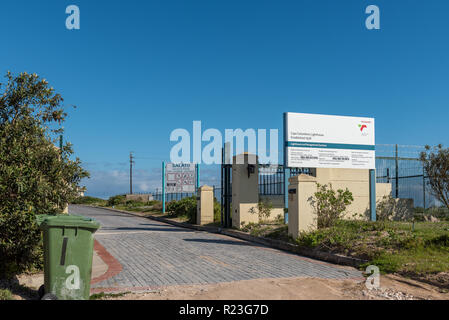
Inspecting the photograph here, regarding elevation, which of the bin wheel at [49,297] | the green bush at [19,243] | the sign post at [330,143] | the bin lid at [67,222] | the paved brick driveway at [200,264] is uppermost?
the sign post at [330,143]

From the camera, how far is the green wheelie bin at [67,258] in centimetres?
586

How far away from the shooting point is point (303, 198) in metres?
12.4

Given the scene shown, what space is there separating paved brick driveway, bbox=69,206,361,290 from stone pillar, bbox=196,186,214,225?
7.65 m

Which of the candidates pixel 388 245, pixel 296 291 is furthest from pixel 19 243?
pixel 388 245

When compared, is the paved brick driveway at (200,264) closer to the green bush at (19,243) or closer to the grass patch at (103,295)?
the grass patch at (103,295)

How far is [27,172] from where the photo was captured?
23.7ft

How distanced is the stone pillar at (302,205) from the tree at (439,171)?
27.2ft

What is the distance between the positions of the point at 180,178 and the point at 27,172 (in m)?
27.0

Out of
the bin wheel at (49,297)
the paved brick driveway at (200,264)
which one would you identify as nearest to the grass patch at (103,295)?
the paved brick driveway at (200,264)

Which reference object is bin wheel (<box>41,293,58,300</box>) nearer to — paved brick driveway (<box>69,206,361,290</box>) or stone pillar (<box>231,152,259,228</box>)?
paved brick driveway (<box>69,206,361,290</box>)

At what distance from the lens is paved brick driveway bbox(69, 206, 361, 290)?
7625 millimetres

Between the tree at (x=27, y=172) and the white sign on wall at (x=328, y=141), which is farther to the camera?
the white sign on wall at (x=328, y=141)

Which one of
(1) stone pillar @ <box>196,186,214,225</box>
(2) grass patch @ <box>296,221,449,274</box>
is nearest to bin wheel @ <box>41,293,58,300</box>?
(2) grass patch @ <box>296,221,449,274</box>
